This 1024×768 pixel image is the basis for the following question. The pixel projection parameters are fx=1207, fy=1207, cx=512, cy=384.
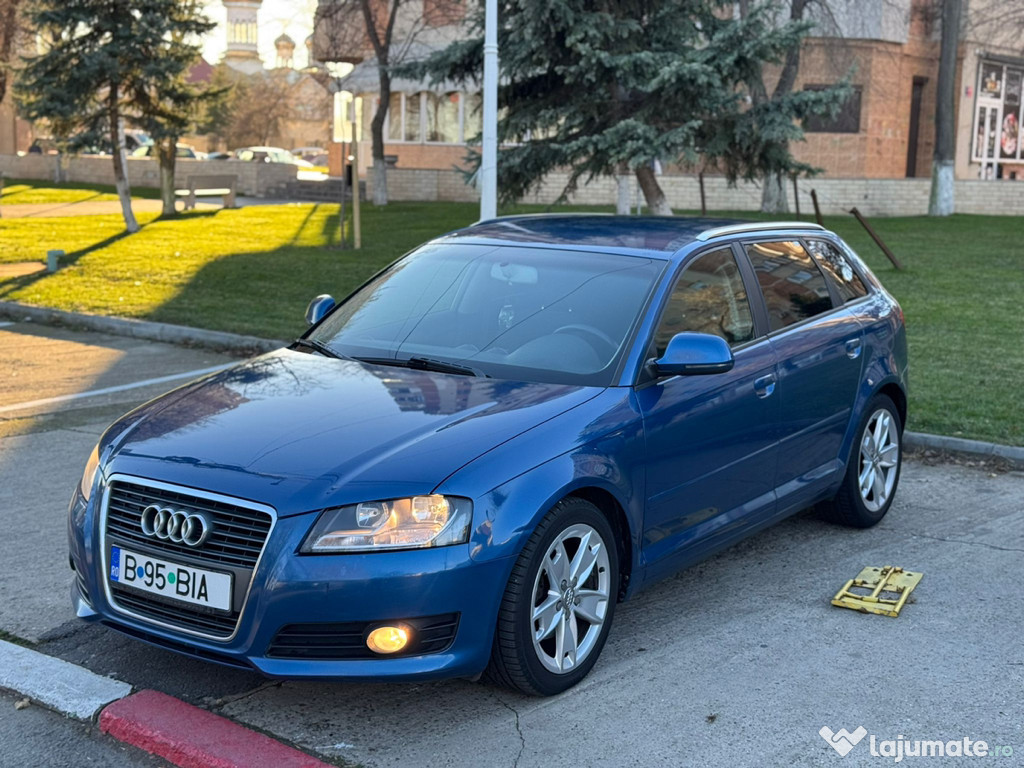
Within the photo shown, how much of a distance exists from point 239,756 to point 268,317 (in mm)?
9926

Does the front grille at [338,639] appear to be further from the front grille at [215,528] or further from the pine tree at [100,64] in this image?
the pine tree at [100,64]

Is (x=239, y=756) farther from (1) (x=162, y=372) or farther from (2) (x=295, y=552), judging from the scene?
(1) (x=162, y=372)

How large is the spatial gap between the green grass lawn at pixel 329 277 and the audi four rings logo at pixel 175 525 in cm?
595

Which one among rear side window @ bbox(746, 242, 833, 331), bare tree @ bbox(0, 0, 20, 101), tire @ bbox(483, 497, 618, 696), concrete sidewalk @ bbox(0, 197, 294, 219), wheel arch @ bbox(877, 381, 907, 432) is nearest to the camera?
tire @ bbox(483, 497, 618, 696)

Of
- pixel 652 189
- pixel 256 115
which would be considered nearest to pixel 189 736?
pixel 652 189

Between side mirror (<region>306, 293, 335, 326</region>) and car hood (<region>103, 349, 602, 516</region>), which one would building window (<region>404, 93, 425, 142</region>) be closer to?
side mirror (<region>306, 293, 335, 326</region>)

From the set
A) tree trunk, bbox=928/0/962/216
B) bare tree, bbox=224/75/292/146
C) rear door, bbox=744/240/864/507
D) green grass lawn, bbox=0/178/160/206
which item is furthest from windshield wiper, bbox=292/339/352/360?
bare tree, bbox=224/75/292/146

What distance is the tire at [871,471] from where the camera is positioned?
627cm

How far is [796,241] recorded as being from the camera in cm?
624

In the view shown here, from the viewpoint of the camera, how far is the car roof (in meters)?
5.44

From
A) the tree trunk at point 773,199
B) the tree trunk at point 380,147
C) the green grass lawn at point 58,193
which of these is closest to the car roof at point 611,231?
the tree trunk at point 773,199

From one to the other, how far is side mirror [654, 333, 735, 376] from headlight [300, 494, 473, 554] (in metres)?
1.20

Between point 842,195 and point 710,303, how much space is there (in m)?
28.7

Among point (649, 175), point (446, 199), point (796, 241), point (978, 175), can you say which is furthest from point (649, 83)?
point (978, 175)
